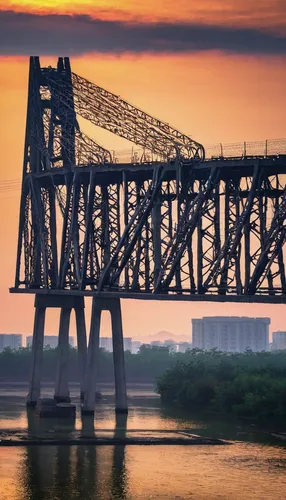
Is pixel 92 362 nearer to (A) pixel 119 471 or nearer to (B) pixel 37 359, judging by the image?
(B) pixel 37 359

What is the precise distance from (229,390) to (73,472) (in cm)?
5653

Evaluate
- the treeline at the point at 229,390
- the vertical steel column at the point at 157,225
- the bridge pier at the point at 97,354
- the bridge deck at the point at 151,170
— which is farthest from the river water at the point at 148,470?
the bridge deck at the point at 151,170

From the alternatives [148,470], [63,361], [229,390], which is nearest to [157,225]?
[229,390]

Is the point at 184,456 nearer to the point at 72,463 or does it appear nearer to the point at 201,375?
the point at 72,463

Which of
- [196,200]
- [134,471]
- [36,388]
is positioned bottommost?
[134,471]

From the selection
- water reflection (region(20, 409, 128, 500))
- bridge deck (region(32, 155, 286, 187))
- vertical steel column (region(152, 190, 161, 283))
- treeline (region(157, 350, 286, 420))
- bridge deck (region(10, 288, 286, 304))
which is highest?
bridge deck (region(32, 155, 286, 187))

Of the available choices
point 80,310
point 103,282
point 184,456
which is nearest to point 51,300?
point 80,310

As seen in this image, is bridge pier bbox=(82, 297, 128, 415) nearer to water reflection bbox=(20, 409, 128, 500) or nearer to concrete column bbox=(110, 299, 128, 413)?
concrete column bbox=(110, 299, 128, 413)

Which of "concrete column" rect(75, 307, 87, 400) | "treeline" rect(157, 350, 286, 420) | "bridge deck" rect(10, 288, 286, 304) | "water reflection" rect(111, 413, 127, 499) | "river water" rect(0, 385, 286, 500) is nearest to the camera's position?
"river water" rect(0, 385, 286, 500)

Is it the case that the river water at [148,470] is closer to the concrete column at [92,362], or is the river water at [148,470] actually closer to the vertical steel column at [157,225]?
the concrete column at [92,362]

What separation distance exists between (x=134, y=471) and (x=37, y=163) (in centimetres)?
6537

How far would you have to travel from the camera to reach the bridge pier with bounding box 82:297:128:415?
157375 millimetres

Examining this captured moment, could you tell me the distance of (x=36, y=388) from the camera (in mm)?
176875

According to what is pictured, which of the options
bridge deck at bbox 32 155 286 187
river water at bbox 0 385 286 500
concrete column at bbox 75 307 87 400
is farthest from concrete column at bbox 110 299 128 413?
concrete column at bbox 75 307 87 400
